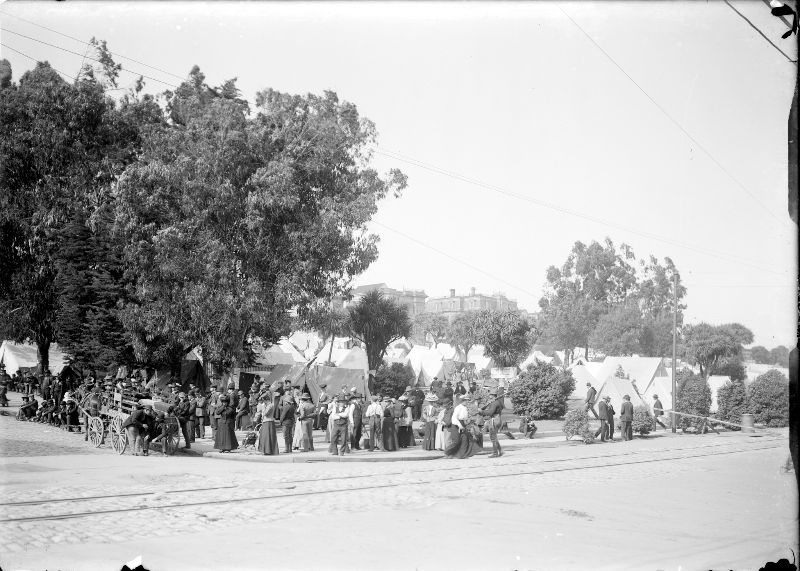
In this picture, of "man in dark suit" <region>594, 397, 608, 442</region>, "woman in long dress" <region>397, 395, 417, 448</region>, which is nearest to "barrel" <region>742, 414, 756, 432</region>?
"man in dark suit" <region>594, 397, 608, 442</region>

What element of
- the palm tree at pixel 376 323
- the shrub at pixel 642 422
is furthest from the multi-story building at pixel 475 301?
the shrub at pixel 642 422

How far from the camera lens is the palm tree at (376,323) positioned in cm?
5053

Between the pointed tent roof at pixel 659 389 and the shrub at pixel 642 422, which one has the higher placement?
the pointed tent roof at pixel 659 389

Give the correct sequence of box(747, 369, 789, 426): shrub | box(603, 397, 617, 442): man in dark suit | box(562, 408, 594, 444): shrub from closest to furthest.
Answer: box(562, 408, 594, 444): shrub, box(603, 397, 617, 442): man in dark suit, box(747, 369, 789, 426): shrub

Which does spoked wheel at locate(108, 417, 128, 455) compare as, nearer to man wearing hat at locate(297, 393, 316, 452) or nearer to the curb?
the curb

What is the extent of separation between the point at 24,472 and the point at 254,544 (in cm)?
790

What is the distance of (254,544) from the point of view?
856cm

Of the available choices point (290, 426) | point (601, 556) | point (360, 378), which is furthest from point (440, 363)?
point (601, 556)

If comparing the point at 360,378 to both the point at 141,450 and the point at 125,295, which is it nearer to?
the point at 125,295

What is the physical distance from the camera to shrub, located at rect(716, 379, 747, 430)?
31.0 meters

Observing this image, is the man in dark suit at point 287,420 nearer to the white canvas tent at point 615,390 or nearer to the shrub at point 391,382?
the shrub at point 391,382

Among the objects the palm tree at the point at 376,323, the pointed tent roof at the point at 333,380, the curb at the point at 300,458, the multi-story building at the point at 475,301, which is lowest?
the curb at the point at 300,458

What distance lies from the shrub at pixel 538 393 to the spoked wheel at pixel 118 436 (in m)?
17.5

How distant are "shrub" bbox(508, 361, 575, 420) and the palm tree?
61.1 feet
